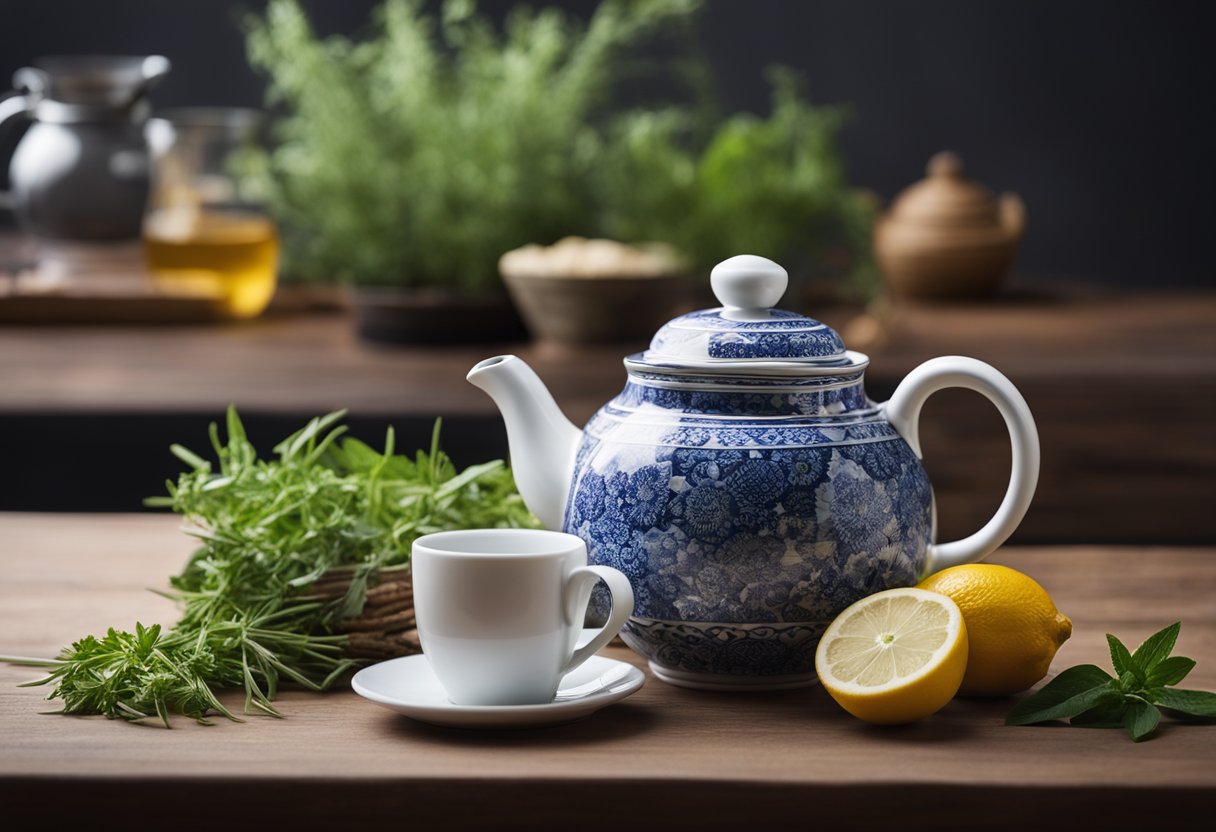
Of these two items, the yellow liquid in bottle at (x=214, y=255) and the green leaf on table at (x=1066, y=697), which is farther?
the yellow liquid in bottle at (x=214, y=255)

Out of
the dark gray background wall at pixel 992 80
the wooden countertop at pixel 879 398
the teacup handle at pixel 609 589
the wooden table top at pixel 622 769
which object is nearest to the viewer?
Result: the wooden table top at pixel 622 769

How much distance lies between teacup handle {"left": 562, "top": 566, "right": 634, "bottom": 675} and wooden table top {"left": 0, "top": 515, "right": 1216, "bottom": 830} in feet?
0.20

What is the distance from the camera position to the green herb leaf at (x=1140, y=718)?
851 mm

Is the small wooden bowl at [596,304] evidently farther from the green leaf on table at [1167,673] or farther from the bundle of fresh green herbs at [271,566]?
the green leaf on table at [1167,673]

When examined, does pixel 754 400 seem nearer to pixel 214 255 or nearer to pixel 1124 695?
pixel 1124 695

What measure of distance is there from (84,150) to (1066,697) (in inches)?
81.3

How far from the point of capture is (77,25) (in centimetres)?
339

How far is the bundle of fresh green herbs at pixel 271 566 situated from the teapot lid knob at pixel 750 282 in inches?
11.5

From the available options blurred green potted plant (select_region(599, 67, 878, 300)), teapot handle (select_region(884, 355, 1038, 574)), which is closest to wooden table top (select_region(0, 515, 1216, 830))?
teapot handle (select_region(884, 355, 1038, 574))

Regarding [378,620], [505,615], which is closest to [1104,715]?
[505,615]

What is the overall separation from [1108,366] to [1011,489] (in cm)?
131

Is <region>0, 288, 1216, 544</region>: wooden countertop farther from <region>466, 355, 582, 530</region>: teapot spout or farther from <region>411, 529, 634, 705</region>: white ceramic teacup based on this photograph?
<region>411, 529, 634, 705</region>: white ceramic teacup

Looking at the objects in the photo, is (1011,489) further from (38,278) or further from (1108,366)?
(38,278)

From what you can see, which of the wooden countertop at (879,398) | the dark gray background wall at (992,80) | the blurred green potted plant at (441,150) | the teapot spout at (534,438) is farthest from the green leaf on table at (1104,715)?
the dark gray background wall at (992,80)
